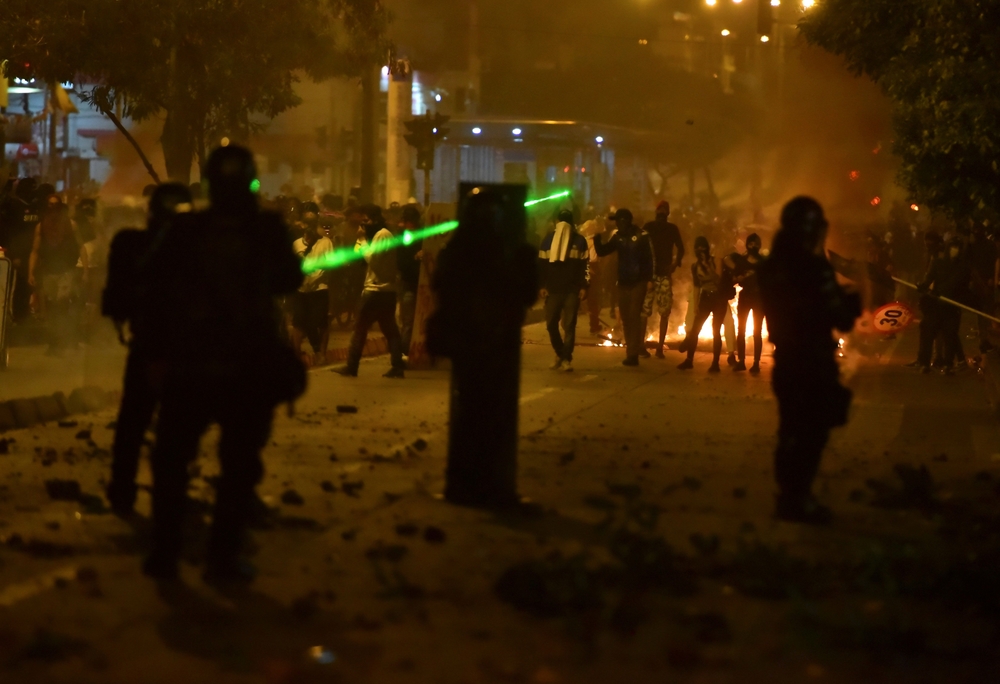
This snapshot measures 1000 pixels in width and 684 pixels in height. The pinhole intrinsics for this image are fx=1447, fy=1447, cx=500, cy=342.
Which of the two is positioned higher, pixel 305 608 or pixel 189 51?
pixel 189 51

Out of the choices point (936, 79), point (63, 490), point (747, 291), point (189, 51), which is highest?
point (189, 51)

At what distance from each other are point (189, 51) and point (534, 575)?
45.7 ft

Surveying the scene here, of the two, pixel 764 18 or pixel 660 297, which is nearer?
pixel 660 297

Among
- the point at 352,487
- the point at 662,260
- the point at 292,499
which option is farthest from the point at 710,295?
the point at 292,499

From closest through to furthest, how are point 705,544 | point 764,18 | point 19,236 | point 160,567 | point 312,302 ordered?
point 160,567 → point 705,544 → point 312,302 → point 19,236 → point 764,18

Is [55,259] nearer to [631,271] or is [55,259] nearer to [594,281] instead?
[631,271]

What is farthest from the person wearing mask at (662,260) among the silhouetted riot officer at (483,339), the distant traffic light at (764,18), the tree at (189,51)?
the silhouetted riot officer at (483,339)

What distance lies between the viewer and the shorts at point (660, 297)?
664 inches

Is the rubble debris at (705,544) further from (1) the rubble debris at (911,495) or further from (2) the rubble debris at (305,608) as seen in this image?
(2) the rubble debris at (305,608)

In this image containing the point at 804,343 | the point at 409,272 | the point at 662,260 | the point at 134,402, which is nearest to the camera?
the point at 804,343

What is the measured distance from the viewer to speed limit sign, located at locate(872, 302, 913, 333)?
16.3m

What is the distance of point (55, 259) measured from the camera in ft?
50.2

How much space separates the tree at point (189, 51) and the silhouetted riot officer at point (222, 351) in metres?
12.2

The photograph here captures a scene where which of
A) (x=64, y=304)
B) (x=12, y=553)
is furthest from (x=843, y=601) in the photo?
(x=64, y=304)
